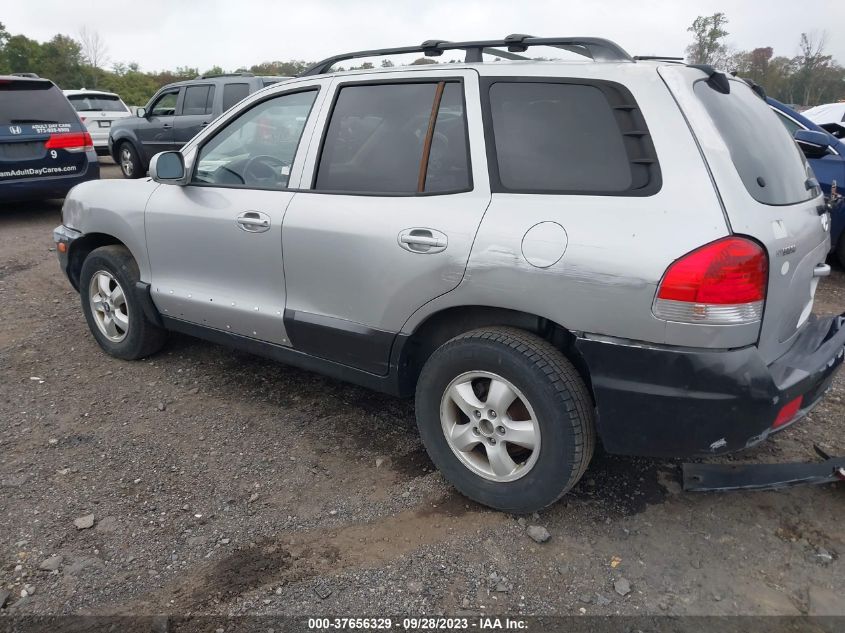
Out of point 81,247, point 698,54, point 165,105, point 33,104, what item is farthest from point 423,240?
point 698,54

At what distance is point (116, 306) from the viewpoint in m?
4.43

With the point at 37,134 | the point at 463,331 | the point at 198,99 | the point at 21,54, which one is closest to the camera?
the point at 463,331

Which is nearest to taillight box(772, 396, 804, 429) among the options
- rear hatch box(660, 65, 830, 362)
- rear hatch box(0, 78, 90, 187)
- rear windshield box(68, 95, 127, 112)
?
rear hatch box(660, 65, 830, 362)

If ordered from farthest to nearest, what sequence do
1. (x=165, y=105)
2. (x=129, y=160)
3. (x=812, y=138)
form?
(x=129, y=160) → (x=165, y=105) → (x=812, y=138)

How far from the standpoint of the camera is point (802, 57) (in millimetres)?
40844

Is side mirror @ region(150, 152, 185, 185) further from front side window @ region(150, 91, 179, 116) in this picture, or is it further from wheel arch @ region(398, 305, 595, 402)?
front side window @ region(150, 91, 179, 116)

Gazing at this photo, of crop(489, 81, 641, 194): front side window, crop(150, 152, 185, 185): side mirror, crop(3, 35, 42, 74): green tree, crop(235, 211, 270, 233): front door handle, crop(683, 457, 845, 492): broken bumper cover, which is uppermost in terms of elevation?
crop(3, 35, 42, 74): green tree

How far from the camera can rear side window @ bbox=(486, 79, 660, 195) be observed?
2.46m

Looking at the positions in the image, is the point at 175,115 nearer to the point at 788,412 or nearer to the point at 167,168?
the point at 167,168

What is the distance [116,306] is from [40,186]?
5089 millimetres

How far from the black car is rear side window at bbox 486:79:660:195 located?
8.44 m

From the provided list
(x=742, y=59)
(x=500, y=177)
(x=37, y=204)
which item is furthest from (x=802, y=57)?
(x=500, y=177)

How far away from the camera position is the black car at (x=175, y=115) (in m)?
11.0

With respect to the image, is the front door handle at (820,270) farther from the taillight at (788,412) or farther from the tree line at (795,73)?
the tree line at (795,73)
